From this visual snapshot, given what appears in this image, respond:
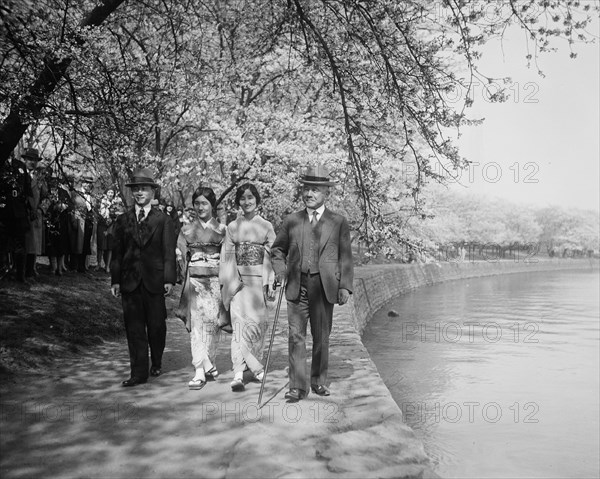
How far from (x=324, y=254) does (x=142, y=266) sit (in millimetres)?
1899

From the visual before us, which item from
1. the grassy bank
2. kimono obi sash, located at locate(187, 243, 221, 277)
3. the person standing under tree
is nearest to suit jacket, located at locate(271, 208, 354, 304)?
kimono obi sash, located at locate(187, 243, 221, 277)

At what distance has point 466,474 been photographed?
29.2 feet

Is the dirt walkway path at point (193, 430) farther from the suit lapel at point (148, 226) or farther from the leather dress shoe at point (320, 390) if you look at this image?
the suit lapel at point (148, 226)

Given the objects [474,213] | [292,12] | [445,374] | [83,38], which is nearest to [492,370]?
[445,374]

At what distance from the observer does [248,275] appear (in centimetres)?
668

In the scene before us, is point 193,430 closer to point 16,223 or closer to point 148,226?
point 148,226

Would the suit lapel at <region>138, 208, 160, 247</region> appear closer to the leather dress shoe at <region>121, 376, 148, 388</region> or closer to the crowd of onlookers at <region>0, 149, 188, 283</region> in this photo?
the leather dress shoe at <region>121, 376, 148, 388</region>

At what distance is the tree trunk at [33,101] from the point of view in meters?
6.68

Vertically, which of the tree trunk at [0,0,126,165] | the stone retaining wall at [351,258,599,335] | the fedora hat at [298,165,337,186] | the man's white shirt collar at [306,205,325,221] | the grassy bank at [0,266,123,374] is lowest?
the stone retaining wall at [351,258,599,335]

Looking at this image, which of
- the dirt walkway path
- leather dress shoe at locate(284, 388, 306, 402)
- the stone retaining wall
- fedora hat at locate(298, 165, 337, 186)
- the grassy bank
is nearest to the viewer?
the dirt walkway path

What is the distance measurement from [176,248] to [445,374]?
9681mm

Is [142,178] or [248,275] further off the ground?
[142,178]

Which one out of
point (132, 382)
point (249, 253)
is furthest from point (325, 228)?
point (132, 382)

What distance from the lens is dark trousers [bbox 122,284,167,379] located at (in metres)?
6.49
